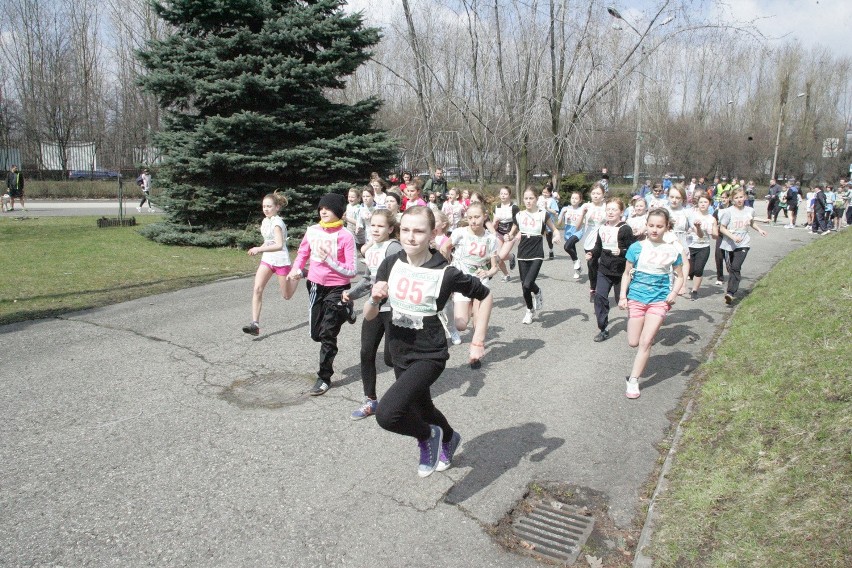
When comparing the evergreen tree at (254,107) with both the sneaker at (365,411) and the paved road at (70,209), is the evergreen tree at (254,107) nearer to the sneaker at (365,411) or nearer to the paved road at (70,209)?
the paved road at (70,209)

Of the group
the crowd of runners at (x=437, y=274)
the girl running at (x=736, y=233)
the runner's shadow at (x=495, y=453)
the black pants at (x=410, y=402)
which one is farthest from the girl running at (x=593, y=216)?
the black pants at (x=410, y=402)

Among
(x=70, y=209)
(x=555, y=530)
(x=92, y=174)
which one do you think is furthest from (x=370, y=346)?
(x=92, y=174)

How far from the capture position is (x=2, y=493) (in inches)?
159

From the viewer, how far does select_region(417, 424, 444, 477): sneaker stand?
4344 mm

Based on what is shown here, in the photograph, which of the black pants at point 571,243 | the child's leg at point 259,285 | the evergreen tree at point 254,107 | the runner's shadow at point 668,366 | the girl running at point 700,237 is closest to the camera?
the runner's shadow at point 668,366

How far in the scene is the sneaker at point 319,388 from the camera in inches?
233

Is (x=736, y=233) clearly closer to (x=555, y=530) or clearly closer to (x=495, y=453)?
(x=495, y=453)

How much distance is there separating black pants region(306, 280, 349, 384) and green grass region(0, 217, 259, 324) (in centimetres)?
494

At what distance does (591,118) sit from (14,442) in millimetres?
21022

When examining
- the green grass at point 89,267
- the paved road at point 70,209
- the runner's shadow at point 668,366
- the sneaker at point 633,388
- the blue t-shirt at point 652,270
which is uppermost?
the blue t-shirt at point 652,270

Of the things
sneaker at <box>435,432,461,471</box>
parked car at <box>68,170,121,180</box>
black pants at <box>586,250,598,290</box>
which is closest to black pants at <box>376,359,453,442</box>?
sneaker at <box>435,432,461,471</box>

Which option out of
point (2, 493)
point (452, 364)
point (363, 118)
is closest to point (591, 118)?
point (363, 118)

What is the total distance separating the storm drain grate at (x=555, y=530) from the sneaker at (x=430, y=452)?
29.3 inches

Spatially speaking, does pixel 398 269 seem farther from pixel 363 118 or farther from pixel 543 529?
pixel 363 118
